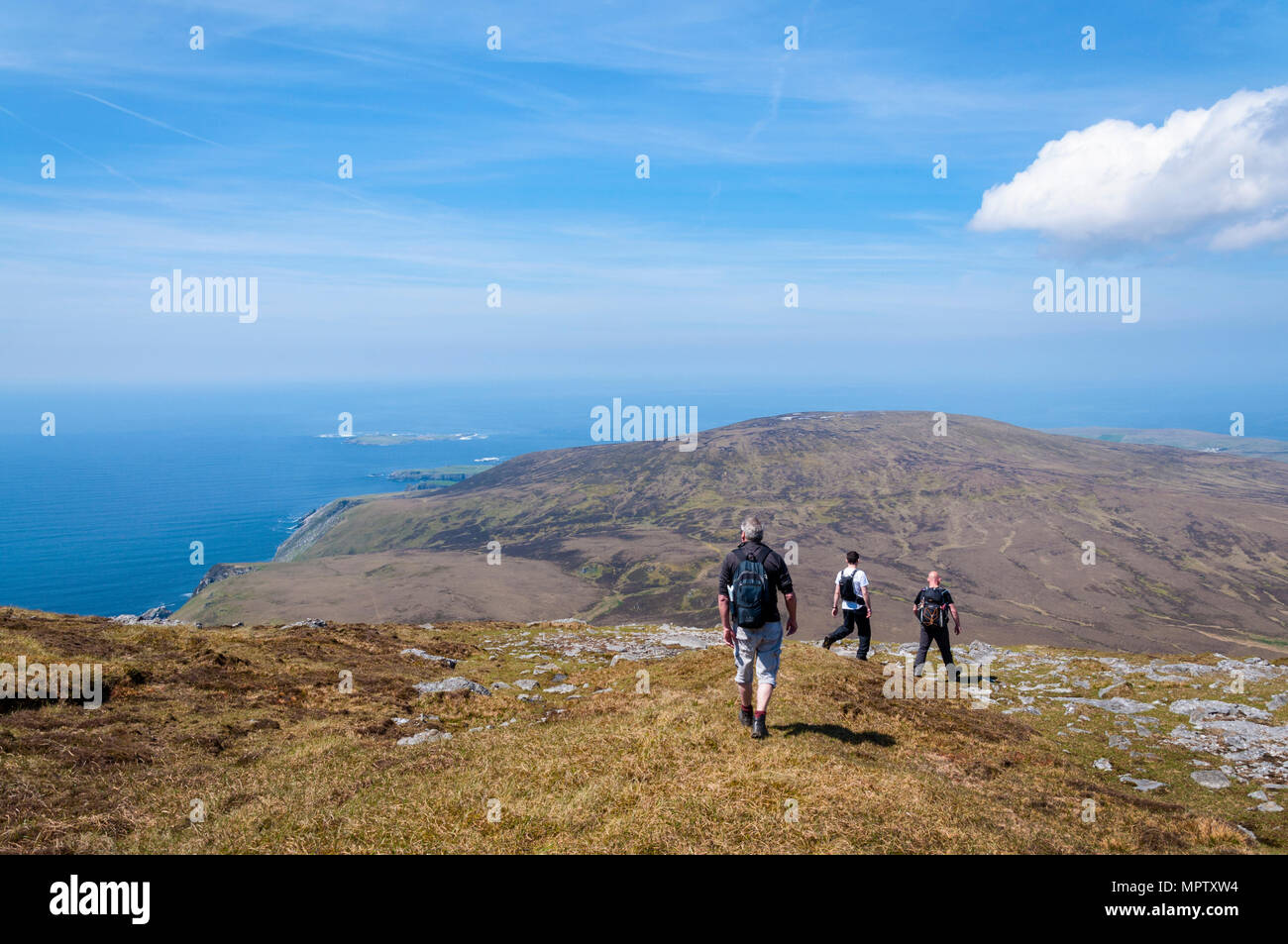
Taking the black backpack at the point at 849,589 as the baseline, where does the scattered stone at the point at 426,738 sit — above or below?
below

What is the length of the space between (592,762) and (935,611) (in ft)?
53.7

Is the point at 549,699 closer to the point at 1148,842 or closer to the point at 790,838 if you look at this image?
the point at 790,838

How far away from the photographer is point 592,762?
42.7ft

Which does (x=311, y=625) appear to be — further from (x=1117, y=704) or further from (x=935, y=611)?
(x=1117, y=704)

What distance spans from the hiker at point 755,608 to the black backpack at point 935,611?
12532 mm

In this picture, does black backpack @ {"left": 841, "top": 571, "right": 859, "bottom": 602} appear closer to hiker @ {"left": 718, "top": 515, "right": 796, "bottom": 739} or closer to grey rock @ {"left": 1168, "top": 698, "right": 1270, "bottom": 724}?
grey rock @ {"left": 1168, "top": 698, "right": 1270, "bottom": 724}

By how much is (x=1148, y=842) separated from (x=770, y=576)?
8096mm

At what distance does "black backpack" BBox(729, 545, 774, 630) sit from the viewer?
44.7 feet

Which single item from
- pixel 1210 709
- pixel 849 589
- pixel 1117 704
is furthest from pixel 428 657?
pixel 1210 709

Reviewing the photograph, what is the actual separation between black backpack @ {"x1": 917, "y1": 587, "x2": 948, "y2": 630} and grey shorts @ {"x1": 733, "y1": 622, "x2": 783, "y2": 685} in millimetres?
12608

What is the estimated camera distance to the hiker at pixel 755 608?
44.9ft

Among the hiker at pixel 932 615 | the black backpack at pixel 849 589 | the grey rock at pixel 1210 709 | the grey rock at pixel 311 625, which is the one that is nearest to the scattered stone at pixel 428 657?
the grey rock at pixel 311 625

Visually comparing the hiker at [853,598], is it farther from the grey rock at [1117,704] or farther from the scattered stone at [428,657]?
the scattered stone at [428,657]
